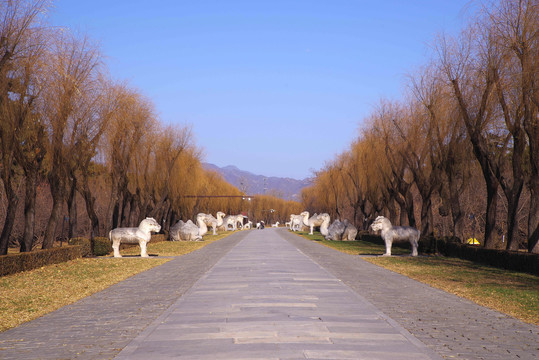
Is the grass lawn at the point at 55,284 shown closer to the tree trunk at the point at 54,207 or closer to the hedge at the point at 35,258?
the hedge at the point at 35,258

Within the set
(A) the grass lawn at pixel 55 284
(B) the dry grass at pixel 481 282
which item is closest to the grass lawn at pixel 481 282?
(B) the dry grass at pixel 481 282

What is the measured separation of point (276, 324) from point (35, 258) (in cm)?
1321

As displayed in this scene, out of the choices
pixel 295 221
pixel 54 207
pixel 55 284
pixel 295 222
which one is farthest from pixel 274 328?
pixel 295 222

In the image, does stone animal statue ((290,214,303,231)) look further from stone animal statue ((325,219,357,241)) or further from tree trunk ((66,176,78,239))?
tree trunk ((66,176,78,239))

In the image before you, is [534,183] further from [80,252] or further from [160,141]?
[160,141]

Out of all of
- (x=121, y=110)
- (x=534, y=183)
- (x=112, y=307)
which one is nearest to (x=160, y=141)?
(x=121, y=110)

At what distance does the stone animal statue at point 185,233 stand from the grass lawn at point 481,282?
21.5 metres

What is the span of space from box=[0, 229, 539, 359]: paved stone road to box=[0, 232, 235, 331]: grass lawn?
0.48m

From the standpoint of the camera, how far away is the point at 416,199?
48.2 m

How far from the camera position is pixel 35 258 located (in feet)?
61.2

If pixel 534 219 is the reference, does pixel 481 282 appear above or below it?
below

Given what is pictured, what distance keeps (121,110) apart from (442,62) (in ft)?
51.8

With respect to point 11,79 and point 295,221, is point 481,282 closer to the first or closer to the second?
point 11,79

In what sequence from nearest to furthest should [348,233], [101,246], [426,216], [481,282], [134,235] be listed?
1. [481,282]
2. [134,235]
3. [101,246]
4. [426,216]
5. [348,233]
